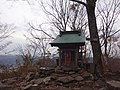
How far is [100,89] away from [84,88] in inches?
26.3

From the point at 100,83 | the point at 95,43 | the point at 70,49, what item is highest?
the point at 95,43

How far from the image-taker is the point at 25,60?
15.3 m

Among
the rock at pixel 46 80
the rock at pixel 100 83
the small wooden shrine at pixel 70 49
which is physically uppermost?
the small wooden shrine at pixel 70 49

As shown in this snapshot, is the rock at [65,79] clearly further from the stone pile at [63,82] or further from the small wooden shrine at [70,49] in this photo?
the small wooden shrine at [70,49]

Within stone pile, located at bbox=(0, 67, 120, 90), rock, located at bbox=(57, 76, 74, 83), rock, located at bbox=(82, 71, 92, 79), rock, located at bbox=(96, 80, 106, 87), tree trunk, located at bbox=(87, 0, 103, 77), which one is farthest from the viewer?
tree trunk, located at bbox=(87, 0, 103, 77)

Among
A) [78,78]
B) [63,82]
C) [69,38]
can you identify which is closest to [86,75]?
[78,78]

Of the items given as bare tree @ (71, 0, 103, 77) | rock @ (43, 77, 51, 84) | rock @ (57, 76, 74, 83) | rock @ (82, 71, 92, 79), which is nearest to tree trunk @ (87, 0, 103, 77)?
bare tree @ (71, 0, 103, 77)

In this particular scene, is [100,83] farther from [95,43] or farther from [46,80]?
[46,80]

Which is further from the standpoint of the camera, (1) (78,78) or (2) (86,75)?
(2) (86,75)

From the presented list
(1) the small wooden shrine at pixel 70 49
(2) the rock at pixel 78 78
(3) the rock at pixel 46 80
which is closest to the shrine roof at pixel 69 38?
(1) the small wooden shrine at pixel 70 49

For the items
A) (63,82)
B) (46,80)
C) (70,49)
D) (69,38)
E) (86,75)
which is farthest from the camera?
(69,38)

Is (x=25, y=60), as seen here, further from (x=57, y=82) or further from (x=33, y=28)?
(x=33, y=28)

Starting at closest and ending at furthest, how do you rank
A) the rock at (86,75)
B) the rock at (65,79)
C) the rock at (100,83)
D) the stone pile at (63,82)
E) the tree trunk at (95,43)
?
the stone pile at (63,82), the rock at (100,83), the rock at (65,79), the rock at (86,75), the tree trunk at (95,43)

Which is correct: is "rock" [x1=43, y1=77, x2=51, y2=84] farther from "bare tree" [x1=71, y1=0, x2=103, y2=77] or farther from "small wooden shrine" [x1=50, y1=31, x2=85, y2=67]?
"bare tree" [x1=71, y1=0, x2=103, y2=77]
